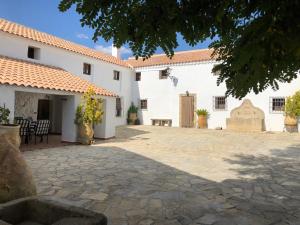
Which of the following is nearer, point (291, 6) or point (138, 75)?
point (291, 6)

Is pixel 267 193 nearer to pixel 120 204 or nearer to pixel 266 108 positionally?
pixel 120 204

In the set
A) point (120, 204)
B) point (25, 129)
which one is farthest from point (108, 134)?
point (120, 204)

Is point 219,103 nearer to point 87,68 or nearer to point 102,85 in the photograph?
point 102,85

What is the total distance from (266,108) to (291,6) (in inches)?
767

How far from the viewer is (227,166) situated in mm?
9008

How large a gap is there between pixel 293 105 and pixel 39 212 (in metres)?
18.2

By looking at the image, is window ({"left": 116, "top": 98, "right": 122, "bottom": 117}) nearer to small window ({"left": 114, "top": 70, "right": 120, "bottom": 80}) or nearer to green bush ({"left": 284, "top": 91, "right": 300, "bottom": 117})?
small window ({"left": 114, "top": 70, "right": 120, "bottom": 80})

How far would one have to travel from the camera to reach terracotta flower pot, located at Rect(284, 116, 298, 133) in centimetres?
1866

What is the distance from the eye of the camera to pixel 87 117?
13195 millimetres

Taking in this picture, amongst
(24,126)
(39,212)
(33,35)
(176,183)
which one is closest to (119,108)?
(33,35)

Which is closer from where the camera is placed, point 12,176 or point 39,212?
point 39,212

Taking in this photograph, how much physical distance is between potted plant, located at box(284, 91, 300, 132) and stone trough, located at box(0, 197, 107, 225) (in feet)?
59.4

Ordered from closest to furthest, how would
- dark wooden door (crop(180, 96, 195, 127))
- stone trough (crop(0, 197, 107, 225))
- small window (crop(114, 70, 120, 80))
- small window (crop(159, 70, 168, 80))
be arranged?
stone trough (crop(0, 197, 107, 225)) < dark wooden door (crop(180, 96, 195, 127)) < small window (crop(114, 70, 120, 80)) < small window (crop(159, 70, 168, 80))

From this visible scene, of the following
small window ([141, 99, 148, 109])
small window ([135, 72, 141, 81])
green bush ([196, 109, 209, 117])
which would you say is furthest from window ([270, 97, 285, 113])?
small window ([135, 72, 141, 81])
